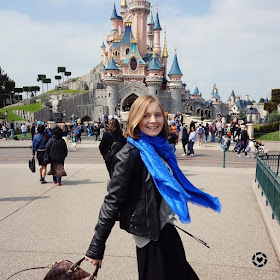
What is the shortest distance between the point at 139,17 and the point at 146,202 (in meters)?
61.5

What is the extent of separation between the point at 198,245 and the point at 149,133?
8.18 ft

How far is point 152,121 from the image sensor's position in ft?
7.10

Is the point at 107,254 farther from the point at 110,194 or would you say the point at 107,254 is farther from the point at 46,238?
the point at 110,194

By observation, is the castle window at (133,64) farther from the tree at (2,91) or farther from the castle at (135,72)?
the tree at (2,91)

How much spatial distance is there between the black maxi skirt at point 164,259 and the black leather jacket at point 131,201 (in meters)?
0.14

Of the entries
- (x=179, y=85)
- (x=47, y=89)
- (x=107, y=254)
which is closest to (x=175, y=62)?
(x=179, y=85)

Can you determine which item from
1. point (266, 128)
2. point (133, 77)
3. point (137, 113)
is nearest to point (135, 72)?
point (133, 77)

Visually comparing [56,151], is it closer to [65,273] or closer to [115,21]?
[65,273]

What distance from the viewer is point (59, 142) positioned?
7480 mm

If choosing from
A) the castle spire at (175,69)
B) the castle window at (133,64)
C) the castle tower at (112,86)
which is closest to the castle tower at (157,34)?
the castle spire at (175,69)


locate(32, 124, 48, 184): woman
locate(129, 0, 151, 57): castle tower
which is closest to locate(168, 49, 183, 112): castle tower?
locate(129, 0, 151, 57): castle tower

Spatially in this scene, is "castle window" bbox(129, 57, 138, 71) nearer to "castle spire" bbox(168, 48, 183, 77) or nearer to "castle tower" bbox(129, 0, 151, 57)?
"castle spire" bbox(168, 48, 183, 77)

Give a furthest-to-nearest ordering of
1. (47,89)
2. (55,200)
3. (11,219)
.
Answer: (47,89)
(55,200)
(11,219)

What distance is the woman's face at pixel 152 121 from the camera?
7.11 feet
